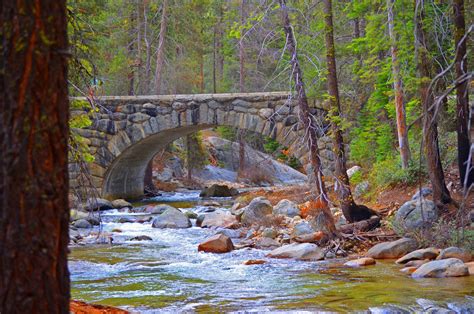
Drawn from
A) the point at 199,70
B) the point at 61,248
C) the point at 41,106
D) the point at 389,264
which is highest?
the point at 199,70

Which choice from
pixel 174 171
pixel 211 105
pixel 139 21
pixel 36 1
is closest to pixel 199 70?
pixel 174 171

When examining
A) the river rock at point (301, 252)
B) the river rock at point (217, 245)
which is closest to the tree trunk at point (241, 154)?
the river rock at point (217, 245)

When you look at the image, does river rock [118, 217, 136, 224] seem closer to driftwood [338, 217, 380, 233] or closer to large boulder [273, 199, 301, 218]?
large boulder [273, 199, 301, 218]

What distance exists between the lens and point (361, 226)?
1045 centimetres

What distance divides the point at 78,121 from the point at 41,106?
517 cm

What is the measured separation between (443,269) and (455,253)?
36.9 inches

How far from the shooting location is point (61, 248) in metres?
2.58

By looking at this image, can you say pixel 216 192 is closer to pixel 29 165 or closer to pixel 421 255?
pixel 421 255

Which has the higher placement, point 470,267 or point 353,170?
point 353,170

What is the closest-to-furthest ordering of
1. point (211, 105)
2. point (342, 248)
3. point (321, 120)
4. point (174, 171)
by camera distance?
point (342, 248) < point (321, 120) < point (211, 105) < point (174, 171)

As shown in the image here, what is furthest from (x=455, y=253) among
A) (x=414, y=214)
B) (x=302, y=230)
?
(x=302, y=230)

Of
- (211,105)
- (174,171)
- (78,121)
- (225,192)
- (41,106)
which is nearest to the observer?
(41,106)

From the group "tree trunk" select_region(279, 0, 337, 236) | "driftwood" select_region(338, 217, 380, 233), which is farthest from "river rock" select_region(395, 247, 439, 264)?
"driftwood" select_region(338, 217, 380, 233)

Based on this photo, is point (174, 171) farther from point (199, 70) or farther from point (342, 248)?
point (342, 248)
